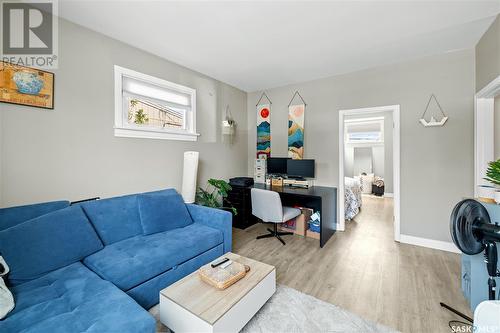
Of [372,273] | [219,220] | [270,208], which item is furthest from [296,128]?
[372,273]

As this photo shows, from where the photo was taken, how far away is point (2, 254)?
55.6 inches

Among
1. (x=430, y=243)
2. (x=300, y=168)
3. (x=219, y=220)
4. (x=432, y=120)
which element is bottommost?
(x=430, y=243)

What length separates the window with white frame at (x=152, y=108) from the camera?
8.22 ft

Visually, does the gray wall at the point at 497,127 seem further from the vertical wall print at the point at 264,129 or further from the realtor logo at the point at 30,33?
the realtor logo at the point at 30,33

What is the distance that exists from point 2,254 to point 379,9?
3640 mm

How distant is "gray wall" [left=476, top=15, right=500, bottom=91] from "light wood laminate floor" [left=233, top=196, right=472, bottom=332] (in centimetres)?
213

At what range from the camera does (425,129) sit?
292cm

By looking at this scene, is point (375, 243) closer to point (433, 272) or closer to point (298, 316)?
point (433, 272)

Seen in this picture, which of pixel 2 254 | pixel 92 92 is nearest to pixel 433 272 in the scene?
pixel 2 254

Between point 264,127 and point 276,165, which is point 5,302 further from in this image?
point 264,127

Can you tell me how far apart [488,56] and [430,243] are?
7.73 ft

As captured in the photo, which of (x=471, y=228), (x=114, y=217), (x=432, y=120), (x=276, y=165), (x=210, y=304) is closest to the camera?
(x=210, y=304)

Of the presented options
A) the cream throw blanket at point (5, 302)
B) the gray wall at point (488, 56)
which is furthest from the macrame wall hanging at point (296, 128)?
the cream throw blanket at point (5, 302)

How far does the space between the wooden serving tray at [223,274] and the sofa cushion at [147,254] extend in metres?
0.41
